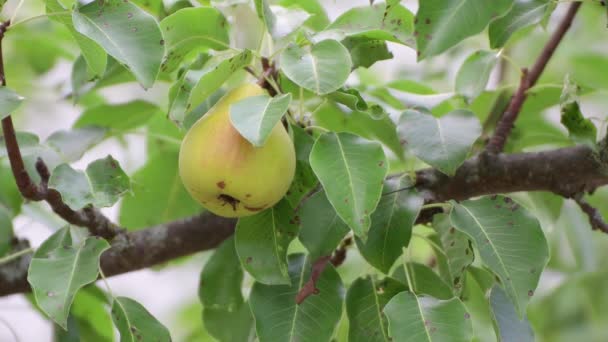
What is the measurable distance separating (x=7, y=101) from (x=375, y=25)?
48 cm

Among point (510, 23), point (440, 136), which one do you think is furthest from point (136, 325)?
point (510, 23)

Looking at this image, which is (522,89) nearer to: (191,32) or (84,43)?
(191,32)

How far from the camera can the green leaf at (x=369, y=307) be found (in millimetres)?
963

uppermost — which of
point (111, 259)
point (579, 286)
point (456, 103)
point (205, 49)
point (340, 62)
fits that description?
point (340, 62)

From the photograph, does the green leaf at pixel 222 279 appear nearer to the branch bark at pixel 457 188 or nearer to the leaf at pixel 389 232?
the branch bark at pixel 457 188

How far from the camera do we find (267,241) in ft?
3.26

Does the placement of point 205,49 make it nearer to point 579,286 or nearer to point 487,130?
point 487,130

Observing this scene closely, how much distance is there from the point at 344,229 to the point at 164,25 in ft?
1.11

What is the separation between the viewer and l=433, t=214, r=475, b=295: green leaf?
3.12 ft

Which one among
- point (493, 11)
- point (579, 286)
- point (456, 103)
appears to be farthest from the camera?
point (579, 286)

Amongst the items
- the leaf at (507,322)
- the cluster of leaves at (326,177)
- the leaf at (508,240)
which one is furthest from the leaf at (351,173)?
the leaf at (507,322)

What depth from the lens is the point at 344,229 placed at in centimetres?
95

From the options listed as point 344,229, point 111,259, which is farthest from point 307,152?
point 111,259

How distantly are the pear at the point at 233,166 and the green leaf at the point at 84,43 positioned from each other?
0.13m
